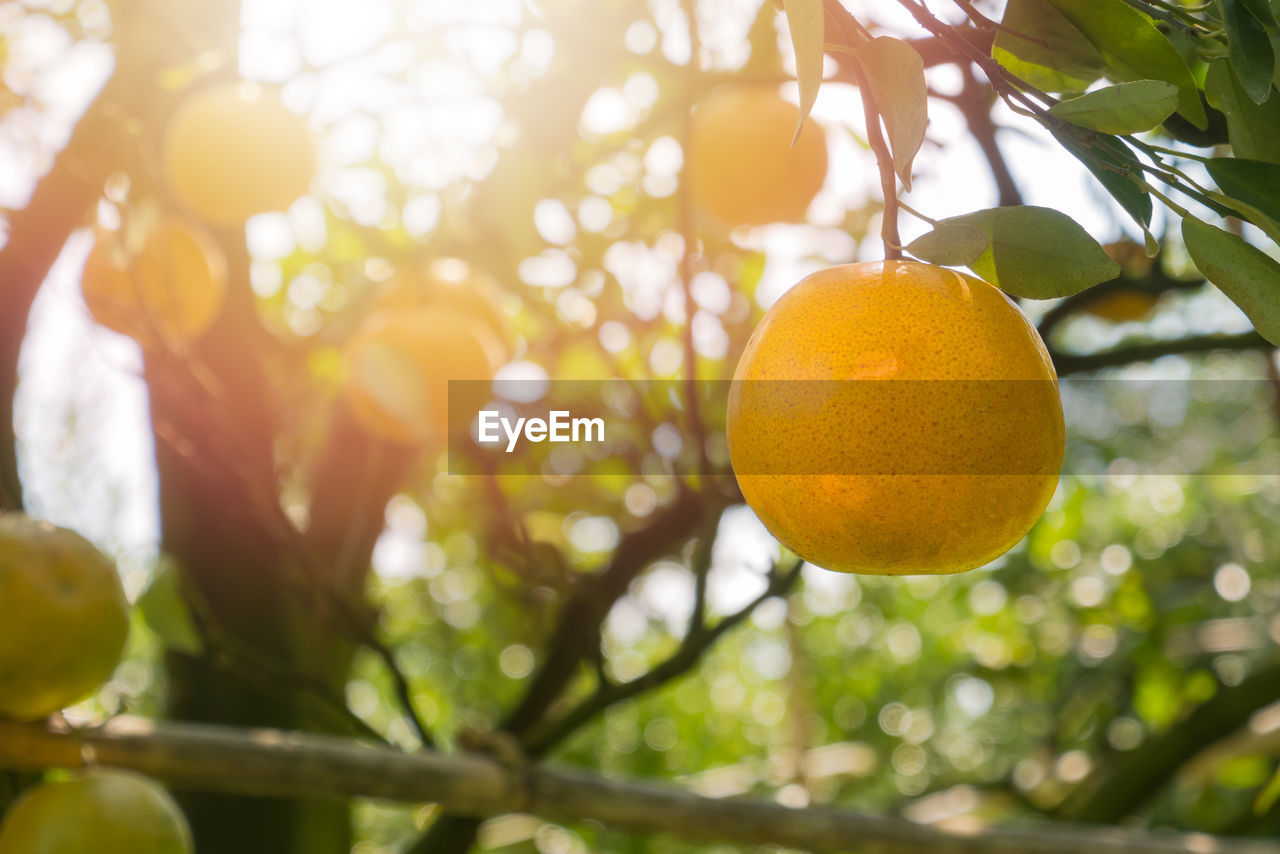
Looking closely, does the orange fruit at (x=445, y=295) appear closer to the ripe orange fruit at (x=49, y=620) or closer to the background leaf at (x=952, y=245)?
the ripe orange fruit at (x=49, y=620)

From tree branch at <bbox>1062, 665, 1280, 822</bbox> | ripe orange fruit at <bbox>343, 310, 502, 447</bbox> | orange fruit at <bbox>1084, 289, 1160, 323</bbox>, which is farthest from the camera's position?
tree branch at <bbox>1062, 665, 1280, 822</bbox>

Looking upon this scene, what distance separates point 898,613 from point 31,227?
4.46 m

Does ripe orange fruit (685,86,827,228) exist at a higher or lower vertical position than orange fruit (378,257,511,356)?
higher

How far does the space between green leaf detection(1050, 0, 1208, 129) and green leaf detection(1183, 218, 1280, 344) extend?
8cm

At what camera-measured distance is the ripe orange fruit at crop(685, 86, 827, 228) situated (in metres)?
1.27

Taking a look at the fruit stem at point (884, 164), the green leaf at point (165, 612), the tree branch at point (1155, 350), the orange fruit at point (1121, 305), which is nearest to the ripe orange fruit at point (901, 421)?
the fruit stem at point (884, 164)

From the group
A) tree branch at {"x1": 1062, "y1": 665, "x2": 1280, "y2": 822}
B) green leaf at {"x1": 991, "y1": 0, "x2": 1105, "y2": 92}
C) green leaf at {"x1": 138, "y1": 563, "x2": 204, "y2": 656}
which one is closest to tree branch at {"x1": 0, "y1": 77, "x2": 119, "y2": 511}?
green leaf at {"x1": 138, "y1": 563, "x2": 204, "y2": 656}

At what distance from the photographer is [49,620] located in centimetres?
88

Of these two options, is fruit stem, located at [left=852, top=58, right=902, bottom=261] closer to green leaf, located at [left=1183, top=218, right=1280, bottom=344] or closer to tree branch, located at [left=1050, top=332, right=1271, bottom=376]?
green leaf, located at [left=1183, top=218, right=1280, bottom=344]

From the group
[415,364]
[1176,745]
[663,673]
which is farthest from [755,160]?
[1176,745]

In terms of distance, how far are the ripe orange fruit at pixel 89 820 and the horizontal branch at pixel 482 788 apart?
0.03 m

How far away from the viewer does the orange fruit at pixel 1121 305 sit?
1511 mm

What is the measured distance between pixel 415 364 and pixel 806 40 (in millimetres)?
1008

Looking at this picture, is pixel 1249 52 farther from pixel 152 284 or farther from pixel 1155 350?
pixel 152 284
